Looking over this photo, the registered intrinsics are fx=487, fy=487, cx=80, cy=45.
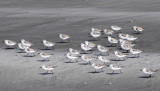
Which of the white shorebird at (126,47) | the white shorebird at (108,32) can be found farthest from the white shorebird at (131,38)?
the white shorebird at (126,47)

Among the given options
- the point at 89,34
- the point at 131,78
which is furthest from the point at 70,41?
the point at 131,78

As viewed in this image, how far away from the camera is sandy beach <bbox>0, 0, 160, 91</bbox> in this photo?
81.9 feet

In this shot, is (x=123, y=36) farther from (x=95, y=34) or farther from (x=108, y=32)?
(x=95, y=34)

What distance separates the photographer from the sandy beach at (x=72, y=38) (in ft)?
81.9

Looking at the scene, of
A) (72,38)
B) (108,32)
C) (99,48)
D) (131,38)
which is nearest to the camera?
(99,48)

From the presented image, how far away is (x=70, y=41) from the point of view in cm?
3550

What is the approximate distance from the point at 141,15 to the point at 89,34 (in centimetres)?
730

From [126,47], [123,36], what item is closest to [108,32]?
[123,36]

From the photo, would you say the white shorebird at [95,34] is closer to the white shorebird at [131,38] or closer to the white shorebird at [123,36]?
the white shorebird at [123,36]

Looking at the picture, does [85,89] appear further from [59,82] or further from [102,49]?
[102,49]

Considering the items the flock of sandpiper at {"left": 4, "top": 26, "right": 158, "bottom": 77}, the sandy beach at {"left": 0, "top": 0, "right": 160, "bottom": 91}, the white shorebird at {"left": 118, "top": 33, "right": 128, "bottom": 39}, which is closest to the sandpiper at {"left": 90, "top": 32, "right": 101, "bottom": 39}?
the flock of sandpiper at {"left": 4, "top": 26, "right": 158, "bottom": 77}

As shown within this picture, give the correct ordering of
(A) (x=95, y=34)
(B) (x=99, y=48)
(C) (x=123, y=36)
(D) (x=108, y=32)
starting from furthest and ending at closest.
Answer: (D) (x=108, y=32), (A) (x=95, y=34), (C) (x=123, y=36), (B) (x=99, y=48)

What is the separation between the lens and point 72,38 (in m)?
36.3

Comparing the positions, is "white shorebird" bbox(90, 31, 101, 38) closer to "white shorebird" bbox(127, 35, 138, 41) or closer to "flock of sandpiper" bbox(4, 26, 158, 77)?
"flock of sandpiper" bbox(4, 26, 158, 77)
